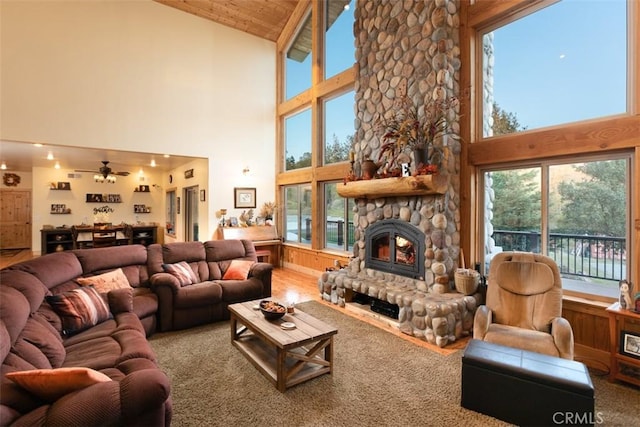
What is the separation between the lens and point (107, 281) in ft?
11.0

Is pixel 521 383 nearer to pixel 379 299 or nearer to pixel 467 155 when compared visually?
pixel 379 299

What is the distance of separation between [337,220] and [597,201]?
402 cm

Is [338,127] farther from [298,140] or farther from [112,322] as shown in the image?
[112,322]

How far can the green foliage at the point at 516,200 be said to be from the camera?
137 inches

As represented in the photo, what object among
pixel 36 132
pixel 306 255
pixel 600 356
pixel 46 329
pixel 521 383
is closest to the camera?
pixel 521 383

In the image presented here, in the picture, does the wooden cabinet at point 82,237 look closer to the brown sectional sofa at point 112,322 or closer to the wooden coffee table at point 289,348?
the brown sectional sofa at point 112,322

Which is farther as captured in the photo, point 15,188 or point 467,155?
point 15,188

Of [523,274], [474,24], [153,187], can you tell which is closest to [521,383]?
[523,274]

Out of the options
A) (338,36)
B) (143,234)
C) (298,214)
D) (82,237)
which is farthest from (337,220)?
(82,237)

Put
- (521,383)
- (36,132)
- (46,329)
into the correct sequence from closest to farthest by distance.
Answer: (521,383)
(46,329)
(36,132)

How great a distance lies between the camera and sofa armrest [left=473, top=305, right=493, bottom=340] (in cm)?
267

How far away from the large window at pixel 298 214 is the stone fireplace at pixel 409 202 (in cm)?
223

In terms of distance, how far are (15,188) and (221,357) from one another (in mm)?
11219

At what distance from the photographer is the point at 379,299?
410 cm
